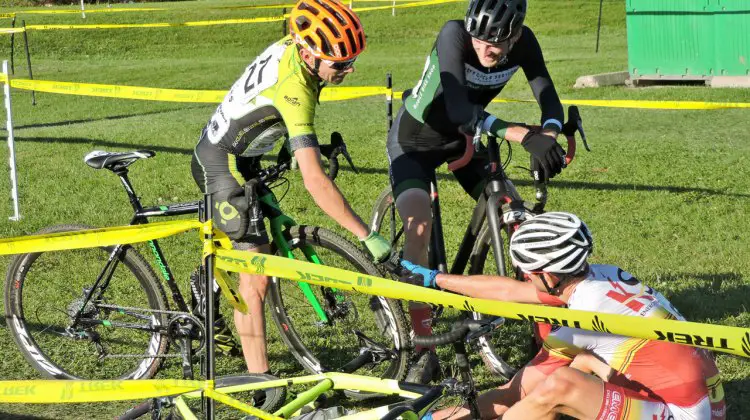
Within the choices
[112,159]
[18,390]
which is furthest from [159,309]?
[18,390]

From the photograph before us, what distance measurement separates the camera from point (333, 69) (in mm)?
5379

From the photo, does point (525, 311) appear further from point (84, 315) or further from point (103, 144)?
point (103, 144)

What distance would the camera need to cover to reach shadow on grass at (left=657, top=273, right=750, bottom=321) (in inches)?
284

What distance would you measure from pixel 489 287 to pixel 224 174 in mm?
1783

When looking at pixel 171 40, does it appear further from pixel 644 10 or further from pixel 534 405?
pixel 534 405

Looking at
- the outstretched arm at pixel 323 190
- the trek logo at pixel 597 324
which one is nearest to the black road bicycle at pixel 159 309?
the outstretched arm at pixel 323 190

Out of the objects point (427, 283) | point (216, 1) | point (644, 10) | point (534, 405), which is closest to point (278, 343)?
point (427, 283)

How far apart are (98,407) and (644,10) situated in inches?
588

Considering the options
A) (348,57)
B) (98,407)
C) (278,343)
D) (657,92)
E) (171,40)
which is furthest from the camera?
(171,40)

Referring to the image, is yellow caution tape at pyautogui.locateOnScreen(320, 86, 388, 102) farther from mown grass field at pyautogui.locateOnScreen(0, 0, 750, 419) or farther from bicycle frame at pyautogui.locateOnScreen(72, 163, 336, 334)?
bicycle frame at pyautogui.locateOnScreen(72, 163, 336, 334)

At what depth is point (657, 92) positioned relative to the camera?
57.2ft

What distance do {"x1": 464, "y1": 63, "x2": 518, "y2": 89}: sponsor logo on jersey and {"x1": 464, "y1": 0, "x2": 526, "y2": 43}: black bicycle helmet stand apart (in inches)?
18.1

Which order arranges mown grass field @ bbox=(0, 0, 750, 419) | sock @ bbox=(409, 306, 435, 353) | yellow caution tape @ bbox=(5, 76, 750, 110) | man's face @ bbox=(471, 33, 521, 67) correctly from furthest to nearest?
yellow caution tape @ bbox=(5, 76, 750, 110)
mown grass field @ bbox=(0, 0, 750, 419)
sock @ bbox=(409, 306, 435, 353)
man's face @ bbox=(471, 33, 521, 67)

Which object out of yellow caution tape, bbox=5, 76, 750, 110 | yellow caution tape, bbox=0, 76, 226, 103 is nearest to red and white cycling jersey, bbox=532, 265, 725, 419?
yellow caution tape, bbox=5, 76, 750, 110
